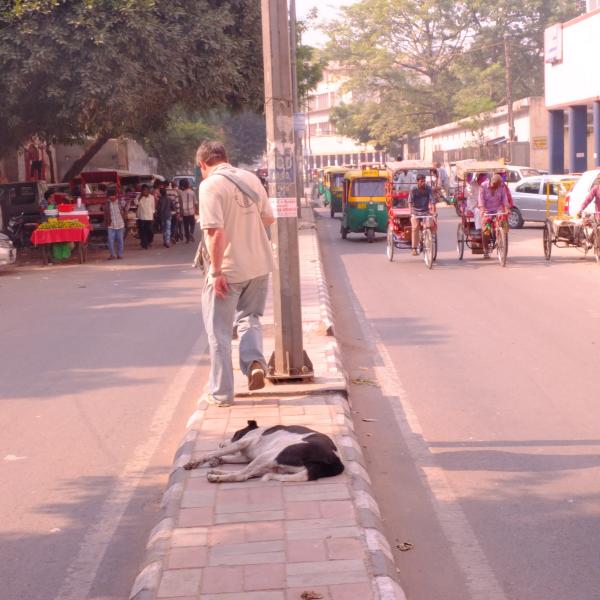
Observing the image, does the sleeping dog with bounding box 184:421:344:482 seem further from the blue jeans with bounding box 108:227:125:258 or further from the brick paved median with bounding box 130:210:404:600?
the blue jeans with bounding box 108:227:125:258

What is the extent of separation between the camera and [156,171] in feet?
209

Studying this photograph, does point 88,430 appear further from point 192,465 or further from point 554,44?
point 554,44

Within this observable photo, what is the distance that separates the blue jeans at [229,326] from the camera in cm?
743

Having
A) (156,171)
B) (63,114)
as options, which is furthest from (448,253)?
(156,171)

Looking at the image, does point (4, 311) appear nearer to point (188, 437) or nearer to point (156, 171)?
point (188, 437)

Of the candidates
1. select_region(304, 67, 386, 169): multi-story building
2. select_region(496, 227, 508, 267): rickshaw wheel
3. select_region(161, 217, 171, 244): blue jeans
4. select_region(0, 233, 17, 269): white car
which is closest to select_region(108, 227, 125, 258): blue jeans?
select_region(0, 233, 17, 269): white car

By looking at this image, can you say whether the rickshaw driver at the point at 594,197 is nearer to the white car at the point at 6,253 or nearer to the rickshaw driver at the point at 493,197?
the rickshaw driver at the point at 493,197

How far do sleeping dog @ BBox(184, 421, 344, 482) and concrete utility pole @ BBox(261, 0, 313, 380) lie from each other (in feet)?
6.67

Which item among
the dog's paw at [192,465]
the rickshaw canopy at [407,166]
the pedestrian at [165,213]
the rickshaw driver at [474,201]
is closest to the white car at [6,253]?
the pedestrian at [165,213]

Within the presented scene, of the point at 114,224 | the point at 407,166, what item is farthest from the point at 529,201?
the point at 114,224

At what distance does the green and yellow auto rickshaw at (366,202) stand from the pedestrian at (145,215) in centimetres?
530

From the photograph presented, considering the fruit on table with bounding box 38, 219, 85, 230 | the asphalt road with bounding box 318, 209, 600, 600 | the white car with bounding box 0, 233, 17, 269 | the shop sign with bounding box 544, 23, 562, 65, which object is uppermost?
the shop sign with bounding box 544, 23, 562, 65

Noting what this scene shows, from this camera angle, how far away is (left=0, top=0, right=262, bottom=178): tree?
70.4 feet

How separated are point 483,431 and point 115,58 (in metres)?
16.6
